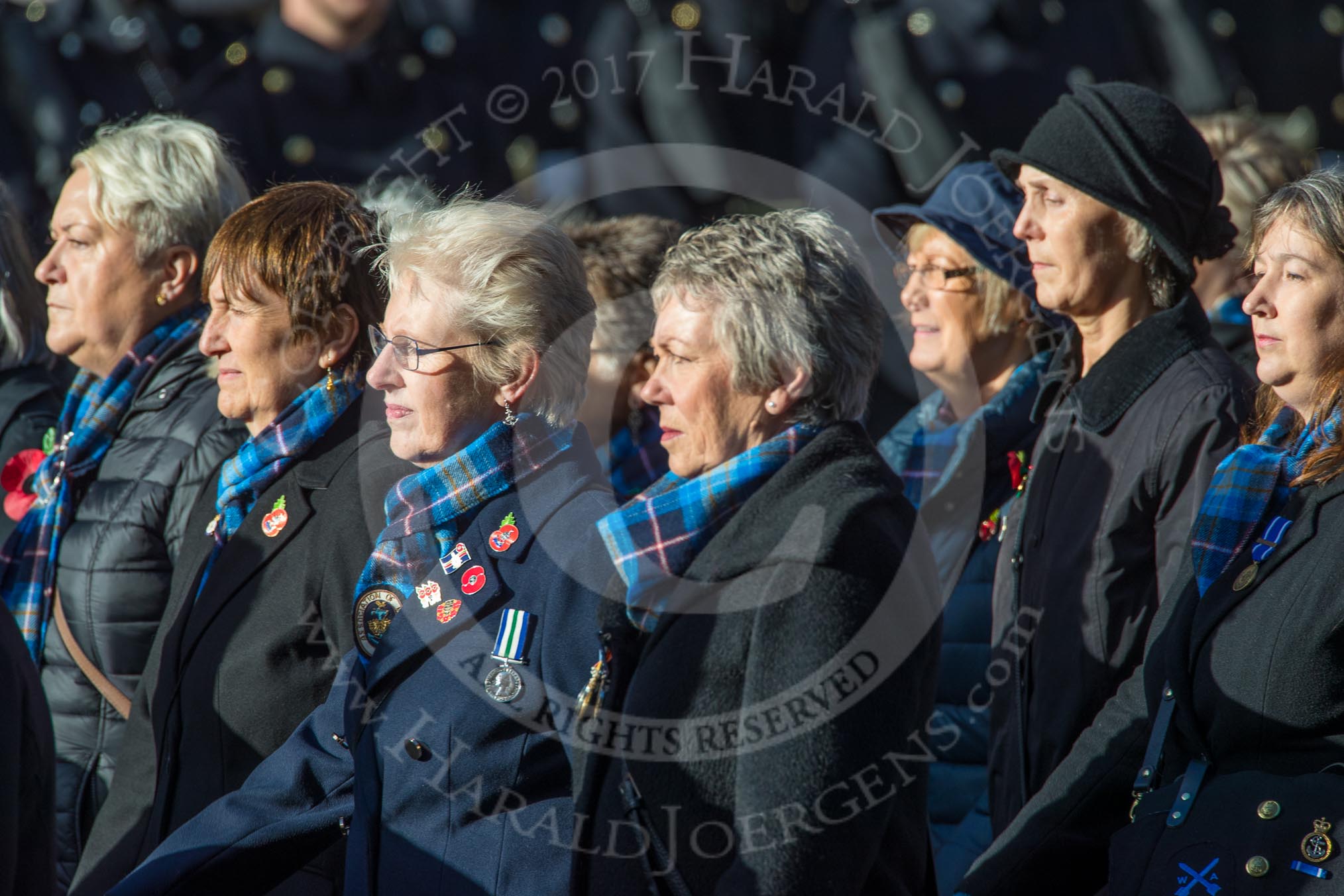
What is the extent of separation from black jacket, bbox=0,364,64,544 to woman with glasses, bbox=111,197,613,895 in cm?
159

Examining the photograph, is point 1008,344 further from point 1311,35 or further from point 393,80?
point 393,80

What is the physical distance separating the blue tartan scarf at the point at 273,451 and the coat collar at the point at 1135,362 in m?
1.40

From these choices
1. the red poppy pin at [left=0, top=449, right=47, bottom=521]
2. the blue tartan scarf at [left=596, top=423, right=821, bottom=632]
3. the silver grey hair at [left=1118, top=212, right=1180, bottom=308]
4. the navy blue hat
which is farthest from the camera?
the red poppy pin at [left=0, top=449, right=47, bottom=521]

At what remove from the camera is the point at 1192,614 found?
221 centimetres

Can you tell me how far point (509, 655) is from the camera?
7.27 ft

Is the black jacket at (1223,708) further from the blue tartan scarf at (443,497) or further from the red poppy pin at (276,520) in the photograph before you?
the red poppy pin at (276,520)

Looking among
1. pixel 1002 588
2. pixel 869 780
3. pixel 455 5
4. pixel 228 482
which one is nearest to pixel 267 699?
pixel 228 482

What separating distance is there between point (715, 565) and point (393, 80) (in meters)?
2.63

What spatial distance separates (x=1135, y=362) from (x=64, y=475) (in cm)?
233

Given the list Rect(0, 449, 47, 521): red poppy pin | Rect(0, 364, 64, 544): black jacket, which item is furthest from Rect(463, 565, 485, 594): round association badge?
Rect(0, 364, 64, 544): black jacket

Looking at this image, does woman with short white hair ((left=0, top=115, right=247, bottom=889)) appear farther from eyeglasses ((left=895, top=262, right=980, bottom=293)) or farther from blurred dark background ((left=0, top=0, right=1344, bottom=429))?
eyeglasses ((left=895, top=262, right=980, bottom=293))

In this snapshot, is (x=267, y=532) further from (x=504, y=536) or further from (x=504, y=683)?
(x=504, y=683)

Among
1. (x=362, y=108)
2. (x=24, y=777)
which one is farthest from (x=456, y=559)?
(x=362, y=108)

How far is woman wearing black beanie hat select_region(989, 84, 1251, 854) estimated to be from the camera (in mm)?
2648
